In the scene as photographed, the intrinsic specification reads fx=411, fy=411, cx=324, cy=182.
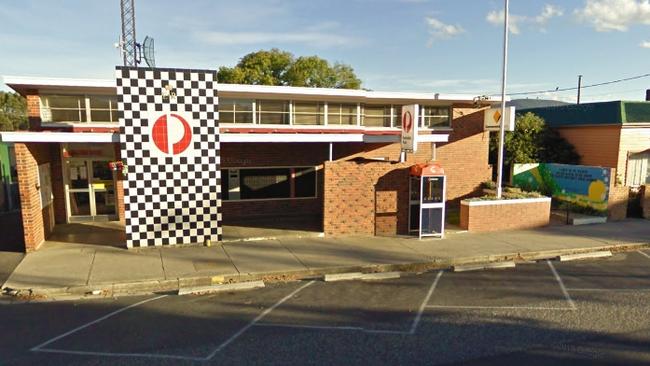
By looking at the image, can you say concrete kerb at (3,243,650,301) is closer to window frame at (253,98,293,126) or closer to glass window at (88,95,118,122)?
glass window at (88,95,118,122)

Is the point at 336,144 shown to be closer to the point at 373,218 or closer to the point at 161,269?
the point at 373,218

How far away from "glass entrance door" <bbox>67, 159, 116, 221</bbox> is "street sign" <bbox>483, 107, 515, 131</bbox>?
42.6 ft

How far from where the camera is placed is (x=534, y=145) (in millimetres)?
18219

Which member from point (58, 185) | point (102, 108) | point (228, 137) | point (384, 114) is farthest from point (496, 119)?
point (58, 185)

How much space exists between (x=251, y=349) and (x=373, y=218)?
672cm

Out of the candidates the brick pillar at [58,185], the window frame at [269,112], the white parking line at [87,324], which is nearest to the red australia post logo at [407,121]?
the window frame at [269,112]

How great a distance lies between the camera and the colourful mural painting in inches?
554

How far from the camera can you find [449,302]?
6.89 metres

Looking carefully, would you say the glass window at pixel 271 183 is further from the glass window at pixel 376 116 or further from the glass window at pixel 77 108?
the glass window at pixel 77 108

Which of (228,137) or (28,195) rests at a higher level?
(228,137)

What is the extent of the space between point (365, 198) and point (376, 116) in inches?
205

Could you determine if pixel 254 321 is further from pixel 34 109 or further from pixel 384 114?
pixel 384 114

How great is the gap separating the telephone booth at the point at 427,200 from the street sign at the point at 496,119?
414 cm

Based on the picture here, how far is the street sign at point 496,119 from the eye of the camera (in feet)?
44.7
